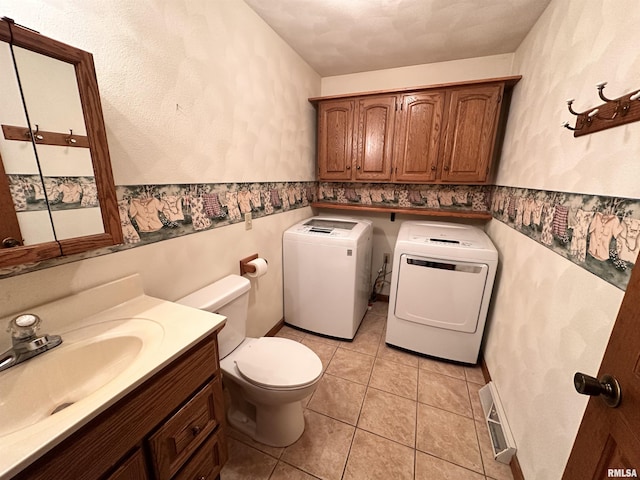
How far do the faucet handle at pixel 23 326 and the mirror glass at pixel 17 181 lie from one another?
216 millimetres

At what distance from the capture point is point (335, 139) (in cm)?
246

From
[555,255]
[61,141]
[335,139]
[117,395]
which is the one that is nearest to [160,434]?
[117,395]

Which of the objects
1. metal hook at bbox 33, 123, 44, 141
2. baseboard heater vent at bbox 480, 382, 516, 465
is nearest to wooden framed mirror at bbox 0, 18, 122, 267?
metal hook at bbox 33, 123, 44, 141

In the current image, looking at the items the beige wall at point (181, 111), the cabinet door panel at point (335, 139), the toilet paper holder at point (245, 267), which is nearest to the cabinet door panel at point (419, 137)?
the cabinet door panel at point (335, 139)

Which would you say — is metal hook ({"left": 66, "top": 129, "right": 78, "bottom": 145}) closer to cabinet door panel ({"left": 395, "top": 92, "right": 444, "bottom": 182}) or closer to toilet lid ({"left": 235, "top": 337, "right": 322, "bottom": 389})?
toilet lid ({"left": 235, "top": 337, "right": 322, "bottom": 389})

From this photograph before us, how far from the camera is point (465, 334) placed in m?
1.89

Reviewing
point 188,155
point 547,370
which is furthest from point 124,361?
point 547,370

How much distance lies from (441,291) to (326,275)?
34.2 inches

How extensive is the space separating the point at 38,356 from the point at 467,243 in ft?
7.29

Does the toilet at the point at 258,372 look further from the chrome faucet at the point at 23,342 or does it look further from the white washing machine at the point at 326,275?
the white washing machine at the point at 326,275

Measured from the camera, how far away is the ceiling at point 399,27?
5.00ft

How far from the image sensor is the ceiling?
1.52m

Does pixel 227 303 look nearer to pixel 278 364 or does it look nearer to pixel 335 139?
pixel 278 364

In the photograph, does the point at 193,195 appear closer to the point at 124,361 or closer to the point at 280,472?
the point at 124,361
